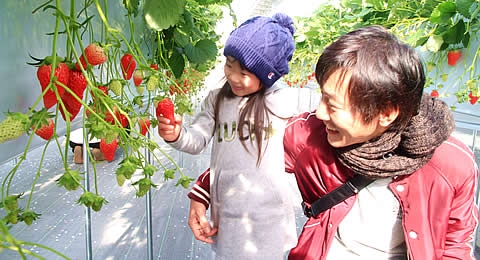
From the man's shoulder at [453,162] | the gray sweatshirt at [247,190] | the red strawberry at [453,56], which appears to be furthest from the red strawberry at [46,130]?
the red strawberry at [453,56]

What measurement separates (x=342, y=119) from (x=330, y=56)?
0.11 metres

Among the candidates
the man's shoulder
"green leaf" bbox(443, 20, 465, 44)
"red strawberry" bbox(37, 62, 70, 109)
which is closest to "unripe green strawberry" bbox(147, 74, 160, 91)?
"red strawberry" bbox(37, 62, 70, 109)

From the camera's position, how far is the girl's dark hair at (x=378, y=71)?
591 mm

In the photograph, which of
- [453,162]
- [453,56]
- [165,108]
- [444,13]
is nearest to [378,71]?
[453,162]

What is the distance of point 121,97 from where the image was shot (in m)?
0.58

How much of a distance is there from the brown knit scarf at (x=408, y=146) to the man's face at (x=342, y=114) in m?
0.03

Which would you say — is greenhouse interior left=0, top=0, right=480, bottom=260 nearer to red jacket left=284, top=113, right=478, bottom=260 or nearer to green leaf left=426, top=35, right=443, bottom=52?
green leaf left=426, top=35, right=443, bottom=52

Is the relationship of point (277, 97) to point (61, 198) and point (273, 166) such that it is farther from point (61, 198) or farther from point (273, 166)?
point (61, 198)

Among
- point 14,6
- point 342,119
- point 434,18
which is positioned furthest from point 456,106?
point 14,6

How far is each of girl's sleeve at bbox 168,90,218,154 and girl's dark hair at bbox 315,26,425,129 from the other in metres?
0.39

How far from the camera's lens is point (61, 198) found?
2.58 meters

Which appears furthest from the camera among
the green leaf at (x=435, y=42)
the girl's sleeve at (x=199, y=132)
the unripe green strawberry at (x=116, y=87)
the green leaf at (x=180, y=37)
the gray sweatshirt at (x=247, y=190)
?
the green leaf at (x=435, y=42)

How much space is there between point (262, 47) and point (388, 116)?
1.38 feet

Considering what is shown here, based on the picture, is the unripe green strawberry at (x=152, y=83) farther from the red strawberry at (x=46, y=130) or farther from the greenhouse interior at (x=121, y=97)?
the red strawberry at (x=46, y=130)
